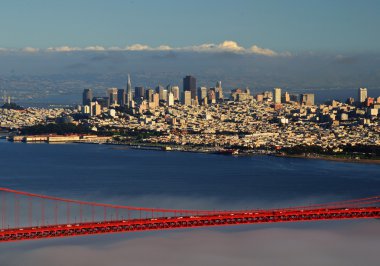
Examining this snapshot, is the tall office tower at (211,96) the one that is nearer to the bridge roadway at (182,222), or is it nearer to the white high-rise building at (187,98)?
the white high-rise building at (187,98)

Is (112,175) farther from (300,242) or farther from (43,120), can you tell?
(43,120)

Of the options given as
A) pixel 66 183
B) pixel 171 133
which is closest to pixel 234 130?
pixel 171 133

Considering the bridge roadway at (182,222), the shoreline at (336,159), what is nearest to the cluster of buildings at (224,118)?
the shoreline at (336,159)


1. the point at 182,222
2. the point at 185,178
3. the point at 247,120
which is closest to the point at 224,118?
the point at 247,120

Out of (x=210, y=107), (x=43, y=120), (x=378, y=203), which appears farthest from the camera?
(x=210, y=107)

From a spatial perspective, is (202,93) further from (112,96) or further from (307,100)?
(307,100)

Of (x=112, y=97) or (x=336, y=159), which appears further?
(x=112, y=97)
